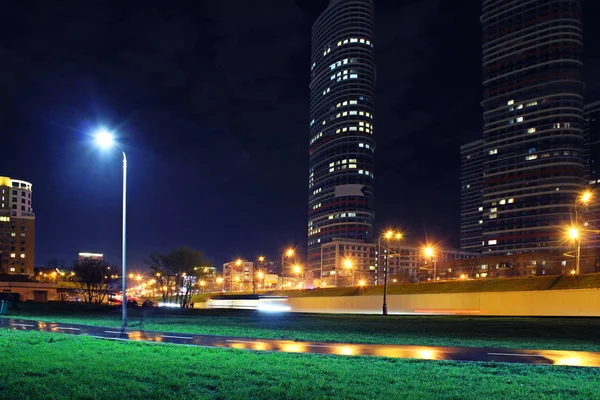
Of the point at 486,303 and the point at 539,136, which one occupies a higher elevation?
the point at 539,136

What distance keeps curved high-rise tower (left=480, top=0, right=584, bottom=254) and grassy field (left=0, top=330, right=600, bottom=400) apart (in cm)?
18453

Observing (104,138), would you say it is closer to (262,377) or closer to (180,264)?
(262,377)

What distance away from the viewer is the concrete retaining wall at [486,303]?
130ft

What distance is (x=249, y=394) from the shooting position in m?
8.84

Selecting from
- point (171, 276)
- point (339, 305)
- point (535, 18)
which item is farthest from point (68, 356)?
point (535, 18)

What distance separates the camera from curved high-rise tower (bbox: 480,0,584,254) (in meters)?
180

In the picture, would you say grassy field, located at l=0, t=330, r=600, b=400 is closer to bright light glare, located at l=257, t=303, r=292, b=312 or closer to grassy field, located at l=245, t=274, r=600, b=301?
grassy field, located at l=245, t=274, r=600, b=301

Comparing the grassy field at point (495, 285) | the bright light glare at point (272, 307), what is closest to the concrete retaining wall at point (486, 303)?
the grassy field at point (495, 285)

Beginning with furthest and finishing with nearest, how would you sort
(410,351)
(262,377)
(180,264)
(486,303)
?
1. (180,264)
2. (486,303)
3. (410,351)
4. (262,377)

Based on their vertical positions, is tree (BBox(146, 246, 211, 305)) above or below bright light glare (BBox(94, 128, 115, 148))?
below

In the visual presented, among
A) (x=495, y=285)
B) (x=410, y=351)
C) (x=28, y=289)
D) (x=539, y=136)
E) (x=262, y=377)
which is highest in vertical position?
(x=539, y=136)

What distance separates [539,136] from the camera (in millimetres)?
186875

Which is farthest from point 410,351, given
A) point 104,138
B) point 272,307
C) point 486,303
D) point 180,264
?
point 180,264

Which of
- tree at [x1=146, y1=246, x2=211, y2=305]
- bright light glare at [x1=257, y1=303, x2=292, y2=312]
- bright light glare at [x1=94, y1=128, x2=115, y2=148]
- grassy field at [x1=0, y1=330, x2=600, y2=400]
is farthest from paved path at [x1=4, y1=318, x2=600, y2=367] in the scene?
tree at [x1=146, y1=246, x2=211, y2=305]
